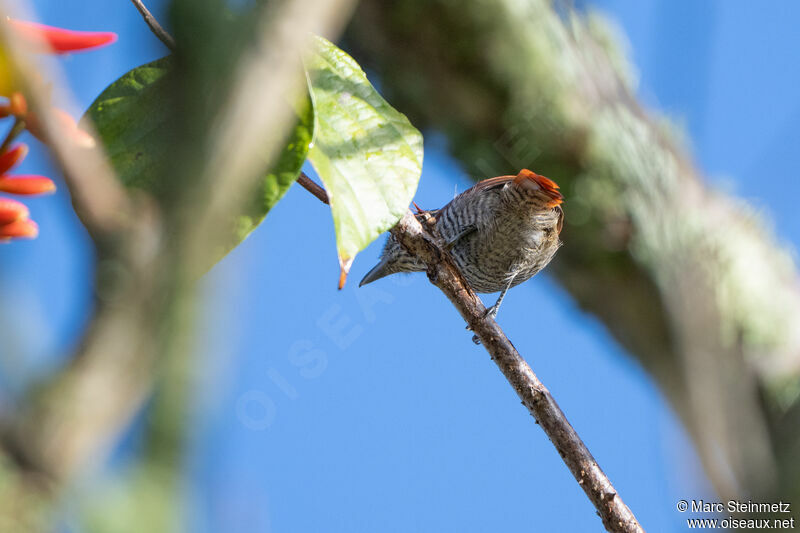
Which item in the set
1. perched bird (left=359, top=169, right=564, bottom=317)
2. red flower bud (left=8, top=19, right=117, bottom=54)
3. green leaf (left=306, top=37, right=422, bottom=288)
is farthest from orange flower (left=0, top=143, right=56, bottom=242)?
perched bird (left=359, top=169, right=564, bottom=317)

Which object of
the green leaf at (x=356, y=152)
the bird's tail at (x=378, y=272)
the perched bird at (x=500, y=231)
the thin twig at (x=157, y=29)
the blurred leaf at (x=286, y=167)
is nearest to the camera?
the thin twig at (x=157, y=29)

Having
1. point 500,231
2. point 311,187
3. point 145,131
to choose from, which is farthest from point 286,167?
point 500,231

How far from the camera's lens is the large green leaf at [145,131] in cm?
74

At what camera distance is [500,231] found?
282 centimetres

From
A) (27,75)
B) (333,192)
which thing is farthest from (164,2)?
(333,192)

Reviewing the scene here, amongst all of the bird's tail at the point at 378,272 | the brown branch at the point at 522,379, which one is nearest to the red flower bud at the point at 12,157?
the brown branch at the point at 522,379

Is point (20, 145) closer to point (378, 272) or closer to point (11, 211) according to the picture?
point (11, 211)

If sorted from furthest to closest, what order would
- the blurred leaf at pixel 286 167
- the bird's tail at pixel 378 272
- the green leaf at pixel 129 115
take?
the bird's tail at pixel 378 272 → the green leaf at pixel 129 115 → the blurred leaf at pixel 286 167

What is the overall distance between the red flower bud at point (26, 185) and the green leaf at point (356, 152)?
13.6 inches

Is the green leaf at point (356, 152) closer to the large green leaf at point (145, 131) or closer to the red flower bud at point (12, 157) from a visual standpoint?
the large green leaf at point (145, 131)

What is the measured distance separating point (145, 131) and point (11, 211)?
23 centimetres

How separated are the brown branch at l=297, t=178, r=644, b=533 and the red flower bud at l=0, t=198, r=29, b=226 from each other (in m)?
0.84

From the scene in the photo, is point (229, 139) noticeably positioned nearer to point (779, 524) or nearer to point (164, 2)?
point (164, 2)

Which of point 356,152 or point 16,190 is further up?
point 356,152
